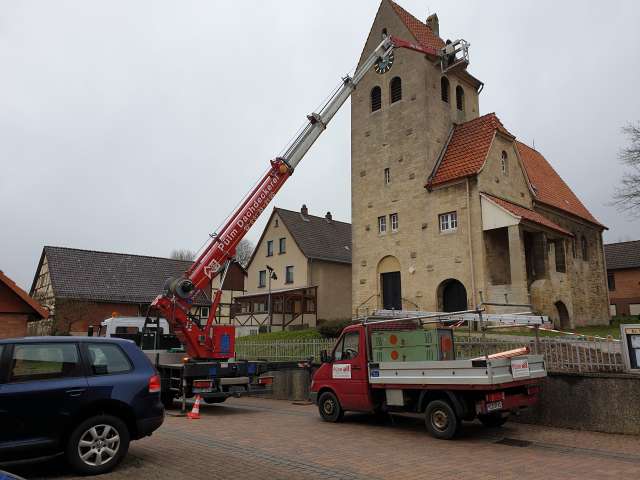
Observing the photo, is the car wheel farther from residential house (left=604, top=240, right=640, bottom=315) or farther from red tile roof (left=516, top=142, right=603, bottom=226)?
residential house (left=604, top=240, right=640, bottom=315)

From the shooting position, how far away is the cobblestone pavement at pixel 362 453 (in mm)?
7281

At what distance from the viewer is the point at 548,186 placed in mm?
34156

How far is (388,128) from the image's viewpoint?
2941 centimetres

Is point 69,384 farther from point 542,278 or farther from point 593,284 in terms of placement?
point 593,284

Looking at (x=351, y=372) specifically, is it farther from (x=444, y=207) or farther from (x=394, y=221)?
(x=394, y=221)

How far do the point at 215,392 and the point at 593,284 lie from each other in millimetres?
28321

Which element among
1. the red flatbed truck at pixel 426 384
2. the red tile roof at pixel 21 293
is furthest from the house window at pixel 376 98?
the red flatbed truck at pixel 426 384

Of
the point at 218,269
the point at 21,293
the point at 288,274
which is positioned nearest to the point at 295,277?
the point at 288,274

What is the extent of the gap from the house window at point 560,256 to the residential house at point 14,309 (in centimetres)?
2355

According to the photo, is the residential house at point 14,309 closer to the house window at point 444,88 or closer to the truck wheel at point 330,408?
the truck wheel at point 330,408

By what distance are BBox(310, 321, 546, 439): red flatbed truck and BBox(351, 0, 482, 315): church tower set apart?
14838 mm

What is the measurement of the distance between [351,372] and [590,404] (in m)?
4.88

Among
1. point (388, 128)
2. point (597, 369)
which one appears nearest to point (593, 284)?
point (388, 128)

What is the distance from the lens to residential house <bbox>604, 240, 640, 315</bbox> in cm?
4581
